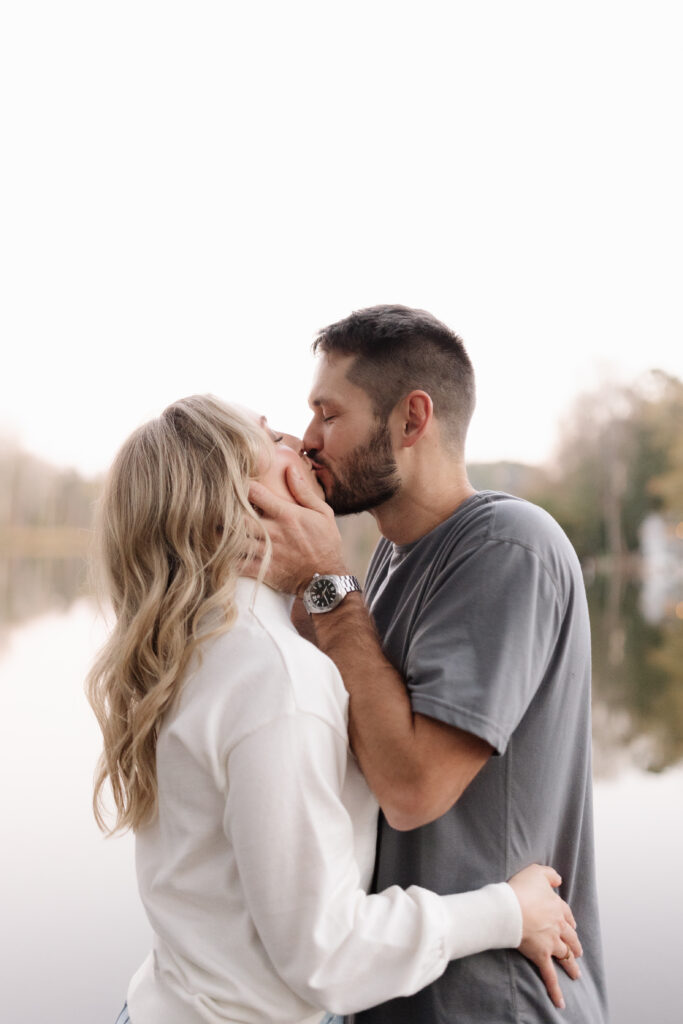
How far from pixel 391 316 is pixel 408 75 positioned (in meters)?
25.5

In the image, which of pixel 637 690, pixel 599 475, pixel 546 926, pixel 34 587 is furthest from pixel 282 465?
pixel 34 587

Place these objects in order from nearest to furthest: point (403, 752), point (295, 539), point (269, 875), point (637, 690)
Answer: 1. point (269, 875)
2. point (403, 752)
3. point (295, 539)
4. point (637, 690)

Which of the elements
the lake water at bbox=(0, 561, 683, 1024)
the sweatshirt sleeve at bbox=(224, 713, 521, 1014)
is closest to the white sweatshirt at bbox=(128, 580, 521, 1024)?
the sweatshirt sleeve at bbox=(224, 713, 521, 1014)

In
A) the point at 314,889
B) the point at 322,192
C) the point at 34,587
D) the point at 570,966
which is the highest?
the point at 322,192

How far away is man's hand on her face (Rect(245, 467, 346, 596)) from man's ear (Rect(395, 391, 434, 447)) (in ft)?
0.89

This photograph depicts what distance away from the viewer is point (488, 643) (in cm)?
129

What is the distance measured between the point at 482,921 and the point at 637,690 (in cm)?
1046

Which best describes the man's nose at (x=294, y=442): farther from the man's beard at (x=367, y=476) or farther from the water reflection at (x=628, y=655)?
the water reflection at (x=628, y=655)

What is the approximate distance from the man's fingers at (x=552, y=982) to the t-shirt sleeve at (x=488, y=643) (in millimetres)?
320

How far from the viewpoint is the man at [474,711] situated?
4.08ft

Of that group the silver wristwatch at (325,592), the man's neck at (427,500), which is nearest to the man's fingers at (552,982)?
the silver wristwatch at (325,592)

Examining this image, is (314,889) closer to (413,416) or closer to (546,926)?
(546,926)

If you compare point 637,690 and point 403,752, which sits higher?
point 403,752

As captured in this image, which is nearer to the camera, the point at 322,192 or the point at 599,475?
the point at 599,475
